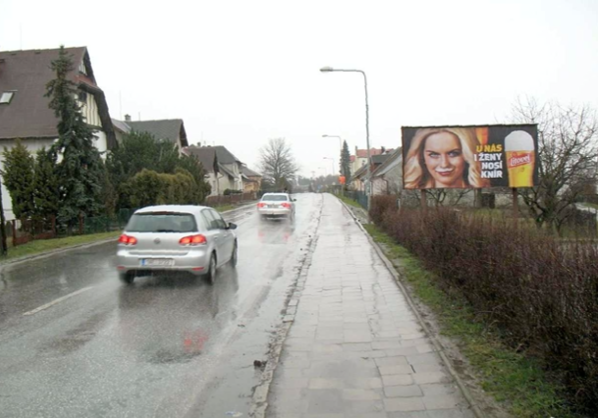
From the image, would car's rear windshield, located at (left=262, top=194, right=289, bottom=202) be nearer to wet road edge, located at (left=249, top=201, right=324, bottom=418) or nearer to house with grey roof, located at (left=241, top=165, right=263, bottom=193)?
wet road edge, located at (left=249, top=201, right=324, bottom=418)

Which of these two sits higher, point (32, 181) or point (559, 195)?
point (32, 181)

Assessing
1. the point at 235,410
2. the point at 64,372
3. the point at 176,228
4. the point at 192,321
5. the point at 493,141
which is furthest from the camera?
the point at 493,141

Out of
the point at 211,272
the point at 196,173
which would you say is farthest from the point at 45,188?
the point at 196,173


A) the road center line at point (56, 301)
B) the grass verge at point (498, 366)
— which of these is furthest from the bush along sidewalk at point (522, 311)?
the road center line at point (56, 301)

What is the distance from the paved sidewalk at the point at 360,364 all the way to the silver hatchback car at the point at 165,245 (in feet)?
6.86

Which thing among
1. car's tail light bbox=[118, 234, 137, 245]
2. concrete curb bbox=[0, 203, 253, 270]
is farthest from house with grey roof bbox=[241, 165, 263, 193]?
car's tail light bbox=[118, 234, 137, 245]

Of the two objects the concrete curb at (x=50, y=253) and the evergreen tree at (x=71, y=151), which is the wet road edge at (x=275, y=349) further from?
the evergreen tree at (x=71, y=151)

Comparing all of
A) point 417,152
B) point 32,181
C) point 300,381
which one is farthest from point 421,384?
point 32,181

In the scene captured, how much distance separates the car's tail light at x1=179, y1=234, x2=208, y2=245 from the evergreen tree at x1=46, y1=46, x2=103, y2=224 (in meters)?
14.1

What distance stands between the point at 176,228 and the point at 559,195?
617 inches

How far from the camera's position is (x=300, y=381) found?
4.97 m

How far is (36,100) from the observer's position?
30359 millimetres

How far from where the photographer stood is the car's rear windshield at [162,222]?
9.98 metres

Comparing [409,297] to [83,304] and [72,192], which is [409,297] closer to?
[83,304]
